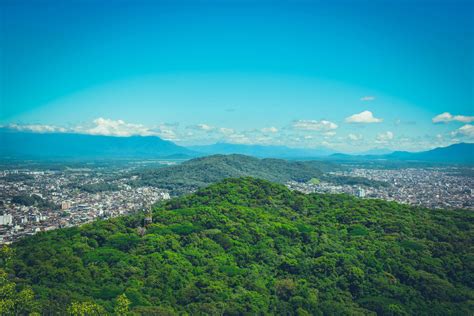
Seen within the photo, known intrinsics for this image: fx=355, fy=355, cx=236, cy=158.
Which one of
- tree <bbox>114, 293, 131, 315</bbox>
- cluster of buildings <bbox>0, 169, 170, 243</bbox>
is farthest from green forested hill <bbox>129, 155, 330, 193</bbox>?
tree <bbox>114, 293, 131, 315</bbox>

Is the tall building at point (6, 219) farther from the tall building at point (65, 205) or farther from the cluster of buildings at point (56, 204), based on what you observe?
the tall building at point (65, 205)

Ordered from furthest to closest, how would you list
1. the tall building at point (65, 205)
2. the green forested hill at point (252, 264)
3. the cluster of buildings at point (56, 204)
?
1. the tall building at point (65, 205)
2. the cluster of buildings at point (56, 204)
3. the green forested hill at point (252, 264)

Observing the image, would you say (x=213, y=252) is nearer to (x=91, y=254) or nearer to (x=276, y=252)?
(x=276, y=252)

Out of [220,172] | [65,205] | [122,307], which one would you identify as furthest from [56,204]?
[220,172]

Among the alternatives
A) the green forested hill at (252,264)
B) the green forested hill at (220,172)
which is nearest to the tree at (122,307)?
the green forested hill at (252,264)

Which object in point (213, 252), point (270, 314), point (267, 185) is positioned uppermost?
point (267, 185)

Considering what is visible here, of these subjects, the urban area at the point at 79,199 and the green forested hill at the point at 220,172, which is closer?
the urban area at the point at 79,199

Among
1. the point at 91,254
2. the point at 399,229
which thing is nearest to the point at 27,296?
the point at 91,254

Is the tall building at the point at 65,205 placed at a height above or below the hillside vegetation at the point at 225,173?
below
